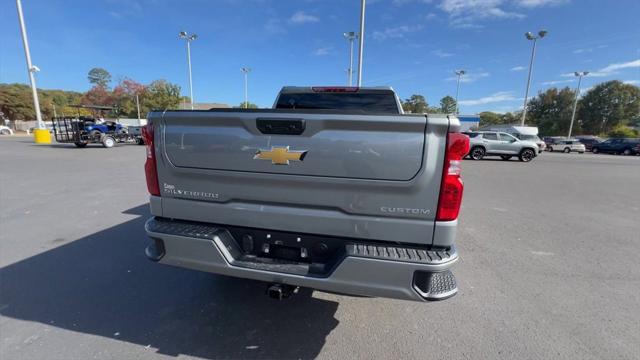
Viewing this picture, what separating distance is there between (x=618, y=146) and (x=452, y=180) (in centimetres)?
4330

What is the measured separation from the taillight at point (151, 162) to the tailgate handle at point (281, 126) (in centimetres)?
95

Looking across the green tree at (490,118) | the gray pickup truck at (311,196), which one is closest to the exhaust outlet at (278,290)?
the gray pickup truck at (311,196)

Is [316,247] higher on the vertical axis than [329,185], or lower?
lower

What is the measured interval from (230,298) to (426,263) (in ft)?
6.74

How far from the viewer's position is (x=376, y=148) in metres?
1.91

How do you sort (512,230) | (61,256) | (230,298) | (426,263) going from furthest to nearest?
(512,230) → (61,256) → (230,298) → (426,263)

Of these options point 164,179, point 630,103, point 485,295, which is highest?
point 630,103

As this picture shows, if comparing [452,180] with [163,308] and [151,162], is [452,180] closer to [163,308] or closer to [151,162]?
[151,162]

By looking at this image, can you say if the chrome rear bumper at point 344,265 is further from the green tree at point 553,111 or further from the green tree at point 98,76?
the green tree at point 98,76

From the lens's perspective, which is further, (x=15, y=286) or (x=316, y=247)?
(x=15, y=286)

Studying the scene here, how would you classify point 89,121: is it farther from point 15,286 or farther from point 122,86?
point 122,86

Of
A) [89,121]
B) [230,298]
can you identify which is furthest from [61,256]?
[89,121]

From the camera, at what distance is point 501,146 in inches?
720

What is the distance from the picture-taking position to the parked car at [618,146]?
3032 cm
